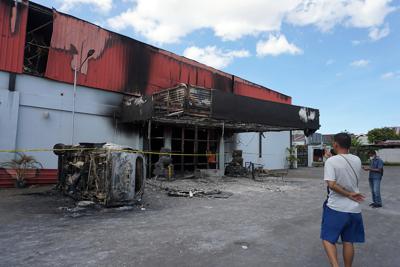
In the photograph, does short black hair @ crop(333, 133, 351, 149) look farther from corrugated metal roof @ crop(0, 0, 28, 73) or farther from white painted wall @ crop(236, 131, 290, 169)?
white painted wall @ crop(236, 131, 290, 169)

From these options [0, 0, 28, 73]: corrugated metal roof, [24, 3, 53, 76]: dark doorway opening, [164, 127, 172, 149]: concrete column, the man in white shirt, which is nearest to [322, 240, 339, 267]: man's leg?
the man in white shirt

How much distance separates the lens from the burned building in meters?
13.2

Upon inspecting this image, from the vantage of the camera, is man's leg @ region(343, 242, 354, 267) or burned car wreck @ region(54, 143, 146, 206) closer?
man's leg @ region(343, 242, 354, 267)

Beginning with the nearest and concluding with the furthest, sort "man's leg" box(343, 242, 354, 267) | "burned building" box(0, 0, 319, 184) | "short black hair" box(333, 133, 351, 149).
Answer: "man's leg" box(343, 242, 354, 267), "short black hair" box(333, 133, 351, 149), "burned building" box(0, 0, 319, 184)

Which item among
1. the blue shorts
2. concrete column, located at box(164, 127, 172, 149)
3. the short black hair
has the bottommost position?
the blue shorts

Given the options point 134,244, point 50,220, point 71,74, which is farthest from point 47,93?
point 134,244

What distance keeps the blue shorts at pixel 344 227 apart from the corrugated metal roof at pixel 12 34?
13.2 meters

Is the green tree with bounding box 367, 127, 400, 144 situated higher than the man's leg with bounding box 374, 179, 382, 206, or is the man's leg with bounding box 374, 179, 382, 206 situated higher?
the green tree with bounding box 367, 127, 400, 144

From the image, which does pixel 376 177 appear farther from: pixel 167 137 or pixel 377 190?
pixel 167 137

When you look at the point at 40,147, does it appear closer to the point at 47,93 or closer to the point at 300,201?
the point at 47,93

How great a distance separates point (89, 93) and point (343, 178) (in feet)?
45.1

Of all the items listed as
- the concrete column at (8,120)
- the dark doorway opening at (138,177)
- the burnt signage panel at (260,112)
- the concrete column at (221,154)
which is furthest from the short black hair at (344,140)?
the concrete column at (221,154)

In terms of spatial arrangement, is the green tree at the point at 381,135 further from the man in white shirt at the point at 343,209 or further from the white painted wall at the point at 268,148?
the man in white shirt at the point at 343,209

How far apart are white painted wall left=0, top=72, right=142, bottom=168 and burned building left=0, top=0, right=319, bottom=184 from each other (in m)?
0.04
